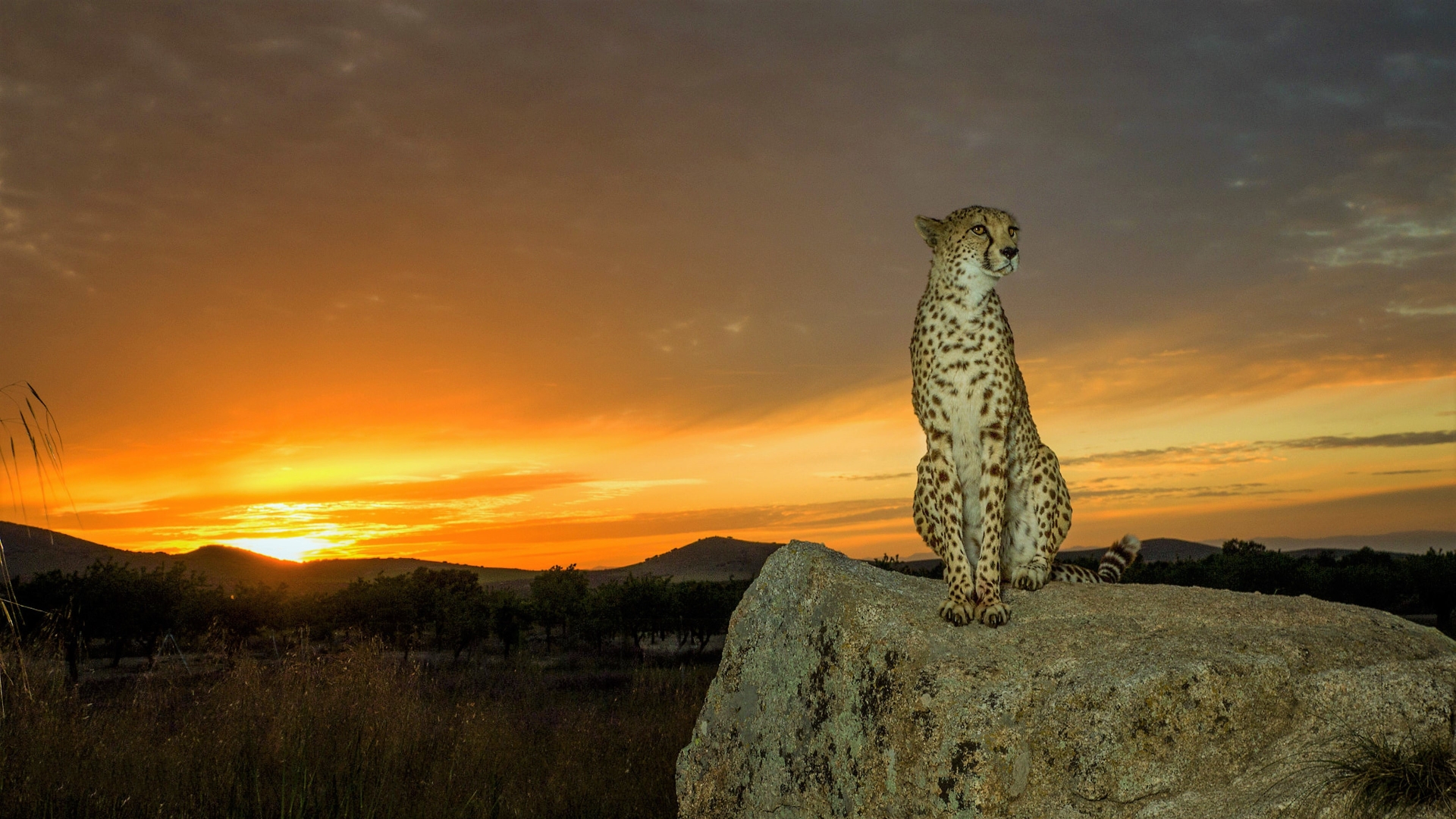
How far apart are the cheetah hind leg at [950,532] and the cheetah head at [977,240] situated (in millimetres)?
1157

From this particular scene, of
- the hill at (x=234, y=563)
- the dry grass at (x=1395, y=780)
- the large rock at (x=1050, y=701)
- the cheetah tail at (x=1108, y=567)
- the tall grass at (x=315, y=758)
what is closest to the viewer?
the dry grass at (x=1395, y=780)

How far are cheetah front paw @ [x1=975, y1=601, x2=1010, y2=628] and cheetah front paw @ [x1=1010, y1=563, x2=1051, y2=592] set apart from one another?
0.58 metres

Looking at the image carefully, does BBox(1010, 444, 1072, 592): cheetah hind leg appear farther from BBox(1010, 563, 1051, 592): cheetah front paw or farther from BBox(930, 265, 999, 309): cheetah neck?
BBox(930, 265, 999, 309): cheetah neck

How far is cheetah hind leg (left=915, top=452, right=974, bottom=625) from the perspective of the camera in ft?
17.7

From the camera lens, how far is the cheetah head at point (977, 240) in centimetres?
538

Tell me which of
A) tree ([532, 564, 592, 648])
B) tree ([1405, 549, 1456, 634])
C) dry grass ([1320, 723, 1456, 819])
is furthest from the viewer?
tree ([532, 564, 592, 648])

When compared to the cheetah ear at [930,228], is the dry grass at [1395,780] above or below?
below

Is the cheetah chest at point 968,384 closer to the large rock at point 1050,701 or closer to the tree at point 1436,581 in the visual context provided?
the large rock at point 1050,701

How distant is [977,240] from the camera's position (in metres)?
5.43

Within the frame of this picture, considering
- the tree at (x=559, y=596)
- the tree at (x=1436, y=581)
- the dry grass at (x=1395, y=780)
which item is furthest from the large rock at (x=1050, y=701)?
the tree at (x=1436, y=581)

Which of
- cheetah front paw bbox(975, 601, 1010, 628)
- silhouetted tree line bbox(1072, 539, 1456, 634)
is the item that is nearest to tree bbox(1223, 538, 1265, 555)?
silhouetted tree line bbox(1072, 539, 1456, 634)

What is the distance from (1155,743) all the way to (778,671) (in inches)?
100.0

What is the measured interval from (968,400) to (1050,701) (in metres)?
1.76

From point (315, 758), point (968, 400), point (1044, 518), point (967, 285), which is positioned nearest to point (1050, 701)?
point (1044, 518)
